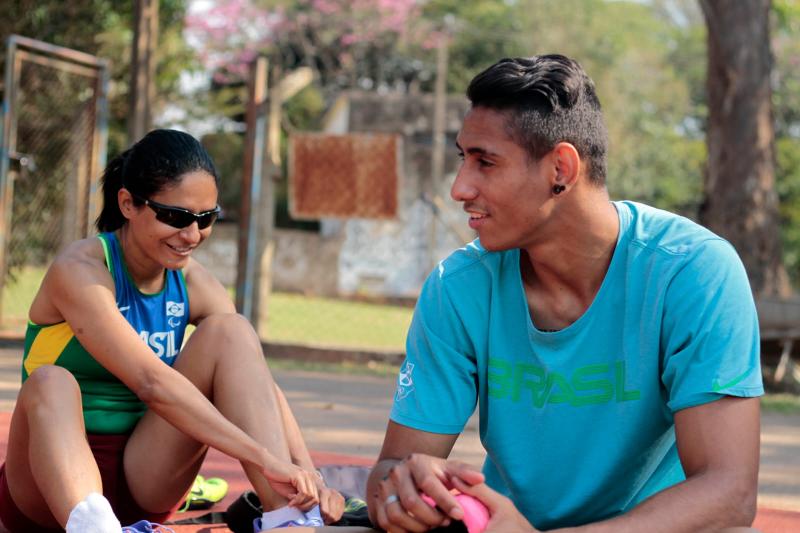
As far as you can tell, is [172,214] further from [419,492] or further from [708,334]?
[708,334]

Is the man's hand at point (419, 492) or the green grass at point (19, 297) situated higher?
the man's hand at point (419, 492)

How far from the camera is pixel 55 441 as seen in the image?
2.89m

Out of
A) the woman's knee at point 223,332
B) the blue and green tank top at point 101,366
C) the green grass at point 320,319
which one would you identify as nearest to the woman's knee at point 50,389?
the blue and green tank top at point 101,366

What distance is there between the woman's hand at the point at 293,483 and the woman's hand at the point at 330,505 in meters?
0.02

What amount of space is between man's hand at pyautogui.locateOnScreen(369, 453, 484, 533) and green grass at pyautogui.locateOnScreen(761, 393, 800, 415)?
6.22 meters

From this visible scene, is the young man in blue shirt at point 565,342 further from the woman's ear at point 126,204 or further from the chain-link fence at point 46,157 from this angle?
the chain-link fence at point 46,157

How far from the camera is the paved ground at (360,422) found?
536 centimetres

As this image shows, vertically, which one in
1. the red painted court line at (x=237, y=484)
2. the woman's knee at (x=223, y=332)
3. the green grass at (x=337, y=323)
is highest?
the woman's knee at (x=223, y=332)

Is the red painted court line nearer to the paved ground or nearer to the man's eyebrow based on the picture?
the paved ground

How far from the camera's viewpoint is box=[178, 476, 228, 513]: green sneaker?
12.4ft

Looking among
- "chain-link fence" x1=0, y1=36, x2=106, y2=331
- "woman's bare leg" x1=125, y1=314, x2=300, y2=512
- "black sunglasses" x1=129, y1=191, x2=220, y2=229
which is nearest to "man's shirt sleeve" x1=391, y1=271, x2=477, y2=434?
"woman's bare leg" x1=125, y1=314, x2=300, y2=512

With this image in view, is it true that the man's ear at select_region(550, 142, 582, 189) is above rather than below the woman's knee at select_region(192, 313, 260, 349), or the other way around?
above

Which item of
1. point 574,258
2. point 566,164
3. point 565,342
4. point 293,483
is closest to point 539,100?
point 566,164

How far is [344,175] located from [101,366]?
22.0 ft
